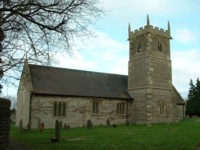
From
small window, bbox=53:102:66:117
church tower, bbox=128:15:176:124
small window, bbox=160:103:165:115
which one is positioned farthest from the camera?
small window, bbox=160:103:165:115

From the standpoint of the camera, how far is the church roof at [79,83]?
104ft

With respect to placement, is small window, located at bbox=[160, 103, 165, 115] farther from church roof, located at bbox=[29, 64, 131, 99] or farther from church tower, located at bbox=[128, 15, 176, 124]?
church roof, located at bbox=[29, 64, 131, 99]

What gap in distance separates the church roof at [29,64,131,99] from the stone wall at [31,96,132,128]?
2.17ft

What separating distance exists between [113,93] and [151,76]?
16.3ft

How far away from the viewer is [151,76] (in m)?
35.7

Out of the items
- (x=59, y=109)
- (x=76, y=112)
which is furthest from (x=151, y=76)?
(x=59, y=109)

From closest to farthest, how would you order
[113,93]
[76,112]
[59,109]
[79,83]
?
[59,109], [76,112], [79,83], [113,93]

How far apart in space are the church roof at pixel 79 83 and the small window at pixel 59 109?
1117mm

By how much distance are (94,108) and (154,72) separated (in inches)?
338

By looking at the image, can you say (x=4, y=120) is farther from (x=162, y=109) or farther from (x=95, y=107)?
(x=162, y=109)

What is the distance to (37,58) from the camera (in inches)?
469

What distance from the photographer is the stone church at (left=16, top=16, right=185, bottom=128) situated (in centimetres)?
3117

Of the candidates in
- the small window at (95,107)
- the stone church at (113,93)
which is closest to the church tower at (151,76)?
the stone church at (113,93)

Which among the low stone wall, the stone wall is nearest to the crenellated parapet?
the stone wall
